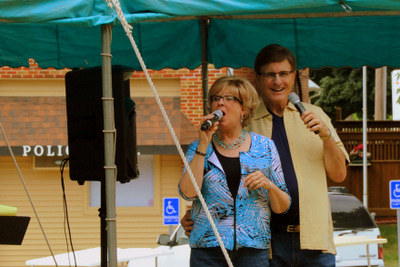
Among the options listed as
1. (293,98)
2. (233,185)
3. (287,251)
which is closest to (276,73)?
(293,98)

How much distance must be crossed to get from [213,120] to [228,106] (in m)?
0.23

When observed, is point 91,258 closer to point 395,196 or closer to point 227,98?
point 227,98

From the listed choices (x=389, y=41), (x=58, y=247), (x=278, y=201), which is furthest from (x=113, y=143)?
(x=58, y=247)

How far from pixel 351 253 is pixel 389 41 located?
200 inches

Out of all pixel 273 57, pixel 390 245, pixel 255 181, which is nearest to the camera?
pixel 255 181

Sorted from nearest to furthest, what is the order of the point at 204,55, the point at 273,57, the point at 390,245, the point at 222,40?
1. the point at 273,57
2. the point at 204,55
3. the point at 222,40
4. the point at 390,245

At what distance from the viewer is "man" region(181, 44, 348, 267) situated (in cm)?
416

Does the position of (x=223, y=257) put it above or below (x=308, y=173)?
below

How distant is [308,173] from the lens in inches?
167

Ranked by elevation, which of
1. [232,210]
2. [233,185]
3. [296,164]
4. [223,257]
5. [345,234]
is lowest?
[345,234]

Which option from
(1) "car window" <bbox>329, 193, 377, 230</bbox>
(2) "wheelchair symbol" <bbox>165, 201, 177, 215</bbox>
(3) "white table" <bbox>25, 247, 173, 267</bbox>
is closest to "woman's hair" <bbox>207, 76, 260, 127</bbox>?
(3) "white table" <bbox>25, 247, 173, 267</bbox>

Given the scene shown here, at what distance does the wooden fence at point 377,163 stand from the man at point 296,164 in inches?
775

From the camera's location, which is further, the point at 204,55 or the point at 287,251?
the point at 204,55

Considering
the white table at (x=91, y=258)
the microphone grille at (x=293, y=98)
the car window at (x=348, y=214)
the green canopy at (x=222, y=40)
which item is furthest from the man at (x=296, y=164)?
the car window at (x=348, y=214)
